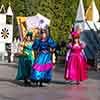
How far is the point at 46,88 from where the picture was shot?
13000 mm

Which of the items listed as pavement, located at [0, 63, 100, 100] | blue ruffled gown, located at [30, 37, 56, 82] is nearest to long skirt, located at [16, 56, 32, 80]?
pavement, located at [0, 63, 100, 100]

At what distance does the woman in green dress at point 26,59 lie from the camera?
13822 mm

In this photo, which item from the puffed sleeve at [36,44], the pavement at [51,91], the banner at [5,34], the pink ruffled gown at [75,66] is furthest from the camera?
the banner at [5,34]

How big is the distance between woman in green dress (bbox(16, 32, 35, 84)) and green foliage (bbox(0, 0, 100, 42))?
2183cm

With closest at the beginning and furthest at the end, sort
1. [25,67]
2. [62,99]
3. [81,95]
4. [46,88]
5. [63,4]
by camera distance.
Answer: [62,99], [81,95], [46,88], [25,67], [63,4]

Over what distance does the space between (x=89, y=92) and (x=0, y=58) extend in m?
19.5

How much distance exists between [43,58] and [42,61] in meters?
0.08

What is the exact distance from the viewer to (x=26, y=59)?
1410 centimetres

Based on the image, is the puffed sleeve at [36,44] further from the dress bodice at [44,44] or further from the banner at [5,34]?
the banner at [5,34]

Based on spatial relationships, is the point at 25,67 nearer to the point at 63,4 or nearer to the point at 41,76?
the point at 41,76

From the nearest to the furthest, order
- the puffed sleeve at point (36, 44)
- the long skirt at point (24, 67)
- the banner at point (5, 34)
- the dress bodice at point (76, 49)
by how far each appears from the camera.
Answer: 1. the puffed sleeve at point (36, 44)
2. the dress bodice at point (76, 49)
3. the long skirt at point (24, 67)
4. the banner at point (5, 34)

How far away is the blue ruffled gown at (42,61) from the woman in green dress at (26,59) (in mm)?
692

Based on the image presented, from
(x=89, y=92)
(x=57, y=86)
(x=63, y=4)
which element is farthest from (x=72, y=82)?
(x=63, y=4)

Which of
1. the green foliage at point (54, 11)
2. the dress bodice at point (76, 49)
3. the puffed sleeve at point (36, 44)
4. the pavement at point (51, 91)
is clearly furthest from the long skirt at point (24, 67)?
the green foliage at point (54, 11)
